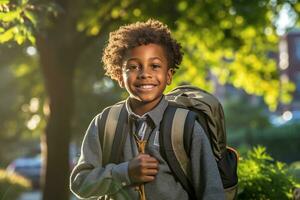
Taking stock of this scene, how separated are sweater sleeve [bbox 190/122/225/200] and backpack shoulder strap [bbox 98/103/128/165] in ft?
1.12

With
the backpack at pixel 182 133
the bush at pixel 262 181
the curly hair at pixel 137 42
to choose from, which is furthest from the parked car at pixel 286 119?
the curly hair at pixel 137 42

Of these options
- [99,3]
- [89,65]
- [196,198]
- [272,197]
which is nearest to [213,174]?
[196,198]

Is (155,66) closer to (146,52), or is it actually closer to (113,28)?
(146,52)

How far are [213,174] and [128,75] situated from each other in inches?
24.5

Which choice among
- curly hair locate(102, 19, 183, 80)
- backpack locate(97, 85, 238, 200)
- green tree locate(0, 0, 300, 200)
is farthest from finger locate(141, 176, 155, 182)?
green tree locate(0, 0, 300, 200)

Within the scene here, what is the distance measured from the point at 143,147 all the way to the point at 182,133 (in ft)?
0.63

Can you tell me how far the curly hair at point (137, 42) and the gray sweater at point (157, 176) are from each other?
11.8 inches

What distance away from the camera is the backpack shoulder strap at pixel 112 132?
316cm

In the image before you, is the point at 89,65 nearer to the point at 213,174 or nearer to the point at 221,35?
the point at 221,35

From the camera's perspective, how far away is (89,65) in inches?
773

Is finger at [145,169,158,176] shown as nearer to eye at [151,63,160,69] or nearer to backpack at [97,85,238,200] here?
backpack at [97,85,238,200]

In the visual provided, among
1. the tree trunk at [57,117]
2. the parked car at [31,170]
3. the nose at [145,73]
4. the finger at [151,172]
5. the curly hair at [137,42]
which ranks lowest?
the finger at [151,172]

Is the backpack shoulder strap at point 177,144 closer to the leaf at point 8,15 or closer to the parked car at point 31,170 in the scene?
the leaf at point 8,15

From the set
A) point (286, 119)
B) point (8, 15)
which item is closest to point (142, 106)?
point (8, 15)
